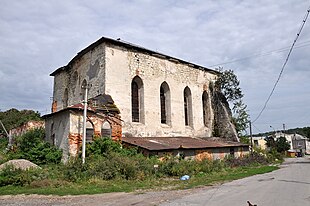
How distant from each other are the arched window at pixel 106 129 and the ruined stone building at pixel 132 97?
0.07 metres

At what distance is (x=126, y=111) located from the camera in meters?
23.4

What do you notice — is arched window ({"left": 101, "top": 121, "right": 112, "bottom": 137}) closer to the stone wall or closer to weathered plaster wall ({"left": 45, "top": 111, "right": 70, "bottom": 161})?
the stone wall

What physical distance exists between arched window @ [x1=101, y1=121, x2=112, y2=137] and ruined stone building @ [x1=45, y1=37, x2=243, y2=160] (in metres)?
0.07

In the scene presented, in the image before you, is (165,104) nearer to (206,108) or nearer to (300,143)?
(206,108)

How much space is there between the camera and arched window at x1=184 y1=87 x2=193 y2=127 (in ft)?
100.0

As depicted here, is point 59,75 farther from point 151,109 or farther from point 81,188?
point 81,188

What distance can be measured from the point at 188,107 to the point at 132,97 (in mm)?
7859

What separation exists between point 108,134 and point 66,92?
10500mm

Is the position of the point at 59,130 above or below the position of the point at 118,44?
below

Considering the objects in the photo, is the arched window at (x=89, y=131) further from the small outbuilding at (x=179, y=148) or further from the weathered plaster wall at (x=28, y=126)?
the weathered plaster wall at (x=28, y=126)

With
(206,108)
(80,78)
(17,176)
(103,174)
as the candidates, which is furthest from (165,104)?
(17,176)

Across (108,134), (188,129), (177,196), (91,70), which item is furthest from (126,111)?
(177,196)

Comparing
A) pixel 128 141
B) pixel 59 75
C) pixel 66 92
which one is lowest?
pixel 128 141

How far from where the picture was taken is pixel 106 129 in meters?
21.1
